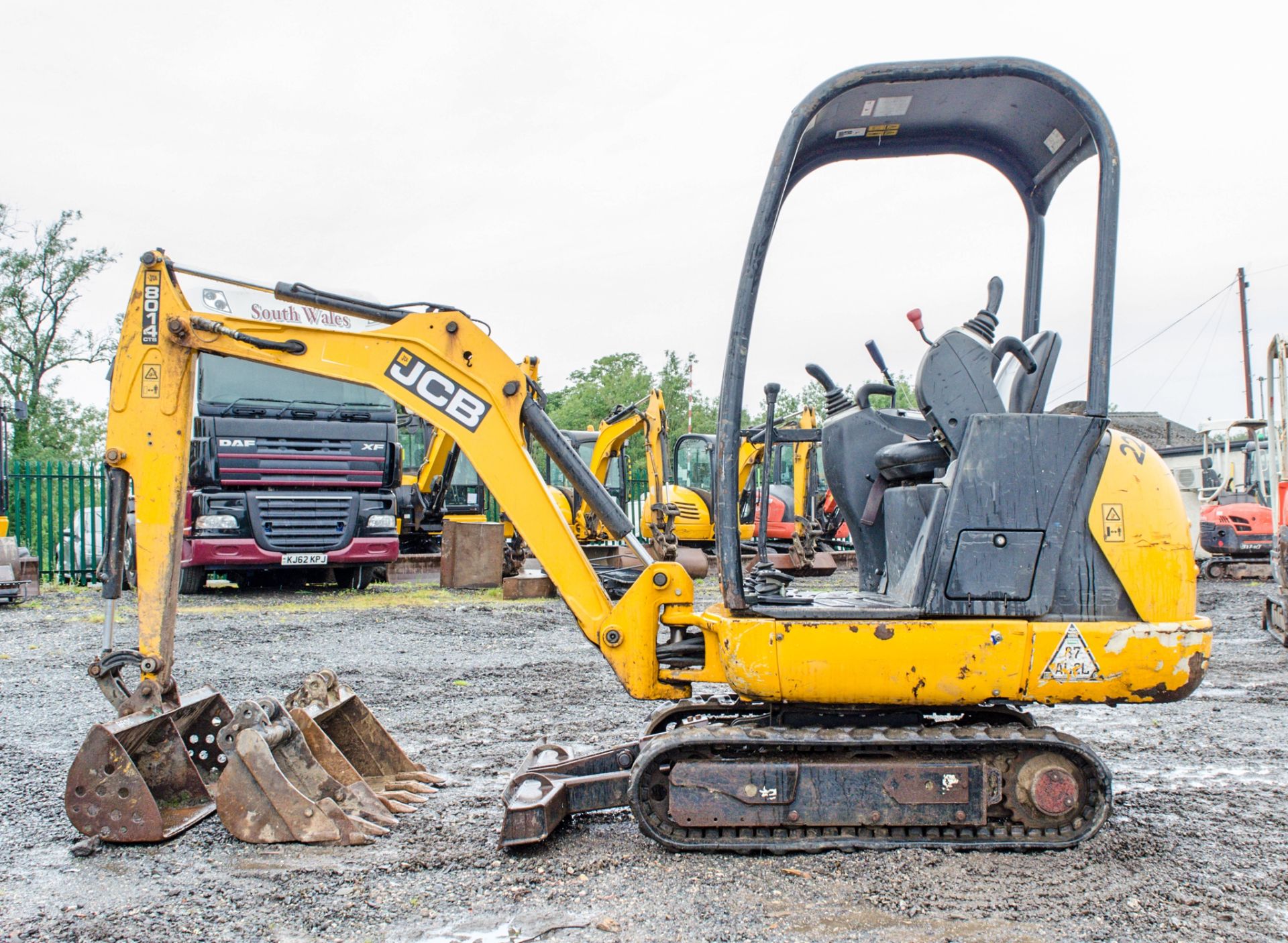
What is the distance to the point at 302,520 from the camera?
39.7 ft

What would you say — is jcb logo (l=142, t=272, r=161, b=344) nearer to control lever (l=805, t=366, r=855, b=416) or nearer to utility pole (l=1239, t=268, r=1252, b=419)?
control lever (l=805, t=366, r=855, b=416)

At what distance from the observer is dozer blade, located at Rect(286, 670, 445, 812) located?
4348 mm

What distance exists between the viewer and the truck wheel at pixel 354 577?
12875 mm

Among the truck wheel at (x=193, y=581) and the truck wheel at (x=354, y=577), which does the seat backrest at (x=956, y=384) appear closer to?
the truck wheel at (x=354, y=577)

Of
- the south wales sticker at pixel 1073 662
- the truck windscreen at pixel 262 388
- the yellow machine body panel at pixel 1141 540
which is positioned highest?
the truck windscreen at pixel 262 388

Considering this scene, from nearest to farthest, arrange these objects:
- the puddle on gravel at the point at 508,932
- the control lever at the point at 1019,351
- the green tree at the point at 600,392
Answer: the puddle on gravel at the point at 508,932, the control lever at the point at 1019,351, the green tree at the point at 600,392

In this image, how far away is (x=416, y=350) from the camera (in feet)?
13.4

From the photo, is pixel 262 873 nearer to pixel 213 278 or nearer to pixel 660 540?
pixel 213 278

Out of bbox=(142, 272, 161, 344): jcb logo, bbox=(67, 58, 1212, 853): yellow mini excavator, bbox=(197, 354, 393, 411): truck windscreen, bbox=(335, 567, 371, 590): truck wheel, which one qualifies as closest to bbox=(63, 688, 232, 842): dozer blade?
bbox=(67, 58, 1212, 853): yellow mini excavator

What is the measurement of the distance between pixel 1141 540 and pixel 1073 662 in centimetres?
49

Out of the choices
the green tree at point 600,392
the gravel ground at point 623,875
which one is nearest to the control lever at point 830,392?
the gravel ground at point 623,875

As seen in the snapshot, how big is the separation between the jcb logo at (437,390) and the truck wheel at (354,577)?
930 centimetres

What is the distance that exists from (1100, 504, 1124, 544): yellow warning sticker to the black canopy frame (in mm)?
354

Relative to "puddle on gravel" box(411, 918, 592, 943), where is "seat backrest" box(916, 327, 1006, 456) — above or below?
above
